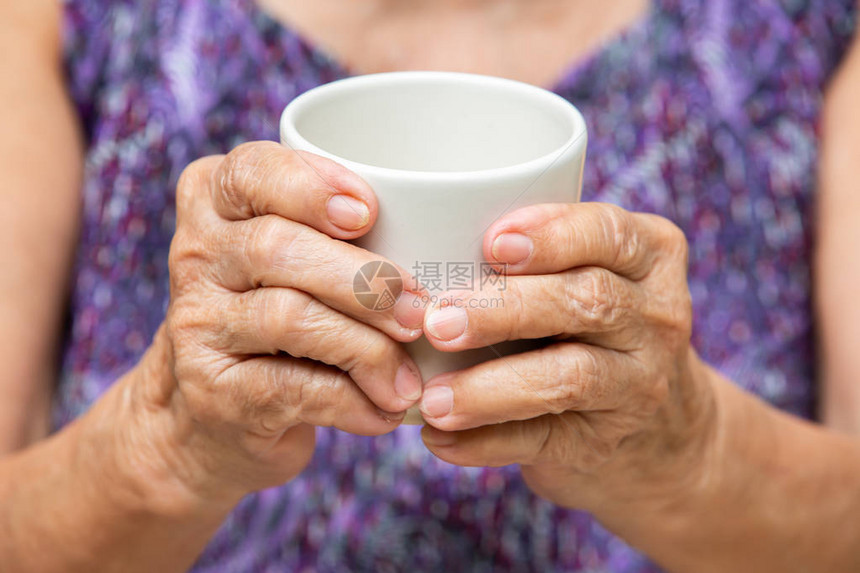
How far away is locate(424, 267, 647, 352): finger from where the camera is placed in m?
0.52

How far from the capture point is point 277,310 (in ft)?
1.76

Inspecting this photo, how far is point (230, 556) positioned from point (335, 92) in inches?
24.3

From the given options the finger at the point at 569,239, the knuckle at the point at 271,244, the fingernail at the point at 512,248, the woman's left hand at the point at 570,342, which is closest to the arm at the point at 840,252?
the woman's left hand at the point at 570,342

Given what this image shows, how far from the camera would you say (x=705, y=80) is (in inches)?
39.1

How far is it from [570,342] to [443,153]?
205mm

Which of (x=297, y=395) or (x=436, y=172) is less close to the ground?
(x=436, y=172)

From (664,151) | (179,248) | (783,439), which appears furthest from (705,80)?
(179,248)

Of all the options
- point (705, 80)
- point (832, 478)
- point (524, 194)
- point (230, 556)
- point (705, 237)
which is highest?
point (524, 194)

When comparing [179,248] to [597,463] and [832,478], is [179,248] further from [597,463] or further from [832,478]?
[832,478]

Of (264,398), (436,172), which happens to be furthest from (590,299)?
(264,398)

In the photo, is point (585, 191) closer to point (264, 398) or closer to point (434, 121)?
point (434, 121)

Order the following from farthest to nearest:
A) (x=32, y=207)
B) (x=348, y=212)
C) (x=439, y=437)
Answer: (x=32, y=207) < (x=439, y=437) < (x=348, y=212)

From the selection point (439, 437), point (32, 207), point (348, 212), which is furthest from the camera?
point (32, 207)

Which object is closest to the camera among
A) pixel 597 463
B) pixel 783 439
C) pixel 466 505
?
pixel 597 463
